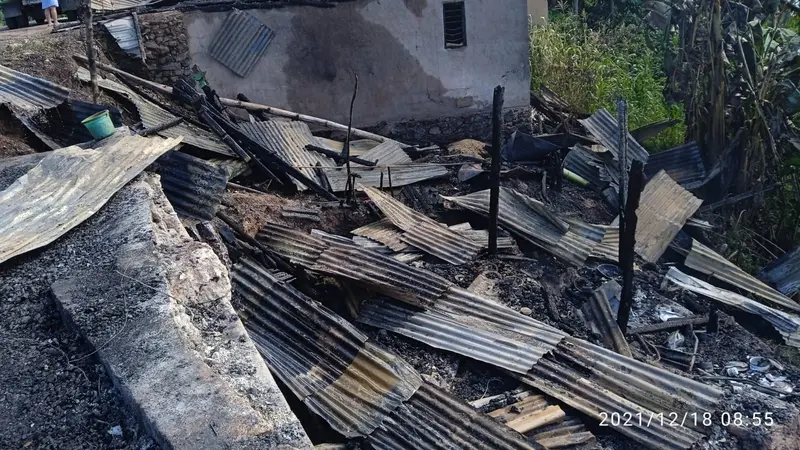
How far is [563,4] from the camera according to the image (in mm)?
15461

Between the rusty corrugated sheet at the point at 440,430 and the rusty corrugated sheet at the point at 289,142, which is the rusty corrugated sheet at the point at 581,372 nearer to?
the rusty corrugated sheet at the point at 440,430

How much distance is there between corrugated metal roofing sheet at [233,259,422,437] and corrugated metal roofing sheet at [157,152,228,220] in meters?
0.73

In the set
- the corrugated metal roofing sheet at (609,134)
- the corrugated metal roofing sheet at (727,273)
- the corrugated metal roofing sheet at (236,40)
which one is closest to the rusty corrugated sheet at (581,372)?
the corrugated metal roofing sheet at (727,273)

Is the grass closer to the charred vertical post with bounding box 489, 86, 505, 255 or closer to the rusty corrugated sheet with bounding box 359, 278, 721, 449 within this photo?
the charred vertical post with bounding box 489, 86, 505, 255

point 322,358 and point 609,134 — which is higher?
point 322,358

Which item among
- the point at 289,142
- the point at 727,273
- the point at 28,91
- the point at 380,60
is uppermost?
the point at 28,91

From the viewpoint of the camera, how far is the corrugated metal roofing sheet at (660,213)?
810cm

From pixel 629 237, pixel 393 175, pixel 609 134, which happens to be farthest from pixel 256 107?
pixel 629 237

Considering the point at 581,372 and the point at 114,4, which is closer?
the point at 581,372

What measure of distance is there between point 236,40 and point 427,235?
4.46m

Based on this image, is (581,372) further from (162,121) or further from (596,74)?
(596,74)

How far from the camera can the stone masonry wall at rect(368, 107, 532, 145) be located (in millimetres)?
10863

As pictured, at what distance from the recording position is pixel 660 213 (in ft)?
28.2

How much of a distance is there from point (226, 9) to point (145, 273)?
6.57 m
